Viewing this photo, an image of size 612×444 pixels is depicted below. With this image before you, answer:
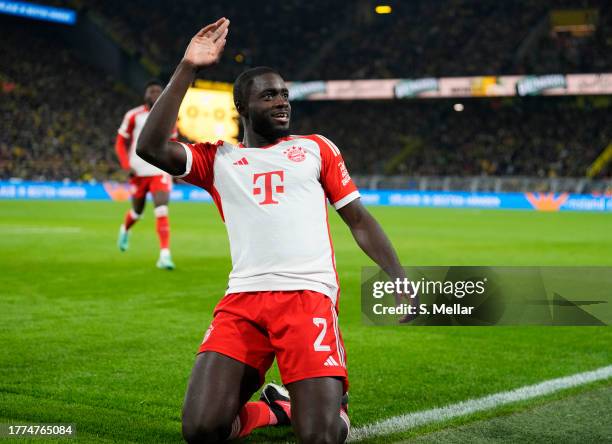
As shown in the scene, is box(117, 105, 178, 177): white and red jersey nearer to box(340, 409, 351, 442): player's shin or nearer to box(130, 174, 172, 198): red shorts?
box(130, 174, 172, 198): red shorts

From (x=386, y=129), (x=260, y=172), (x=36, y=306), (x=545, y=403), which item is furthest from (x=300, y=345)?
(x=386, y=129)

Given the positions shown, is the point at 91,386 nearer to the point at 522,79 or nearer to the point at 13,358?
the point at 13,358

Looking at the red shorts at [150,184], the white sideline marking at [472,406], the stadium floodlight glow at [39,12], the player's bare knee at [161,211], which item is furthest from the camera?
the stadium floodlight glow at [39,12]

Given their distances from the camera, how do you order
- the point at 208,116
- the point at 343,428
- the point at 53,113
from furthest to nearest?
the point at 53,113, the point at 208,116, the point at 343,428

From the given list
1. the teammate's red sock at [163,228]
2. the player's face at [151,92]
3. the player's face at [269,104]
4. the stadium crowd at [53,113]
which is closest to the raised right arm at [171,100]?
the player's face at [269,104]

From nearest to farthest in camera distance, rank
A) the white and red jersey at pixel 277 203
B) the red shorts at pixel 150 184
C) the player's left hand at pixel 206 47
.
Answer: the player's left hand at pixel 206 47, the white and red jersey at pixel 277 203, the red shorts at pixel 150 184

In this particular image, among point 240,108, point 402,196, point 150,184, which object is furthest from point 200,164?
point 402,196

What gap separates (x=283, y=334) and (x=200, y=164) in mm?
865

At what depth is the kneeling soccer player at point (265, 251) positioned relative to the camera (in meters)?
3.46

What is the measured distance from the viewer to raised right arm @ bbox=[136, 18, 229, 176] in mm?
3484

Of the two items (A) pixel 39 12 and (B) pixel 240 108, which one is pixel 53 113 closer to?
(A) pixel 39 12

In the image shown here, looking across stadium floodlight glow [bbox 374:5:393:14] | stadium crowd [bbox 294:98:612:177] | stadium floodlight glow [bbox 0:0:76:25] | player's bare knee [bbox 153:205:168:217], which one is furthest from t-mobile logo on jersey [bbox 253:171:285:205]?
stadium floodlight glow [bbox 374:5:393:14]

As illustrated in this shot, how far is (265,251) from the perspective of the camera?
3635 mm

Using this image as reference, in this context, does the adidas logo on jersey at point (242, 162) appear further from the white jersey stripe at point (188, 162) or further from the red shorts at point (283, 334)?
the red shorts at point (283, 334)
